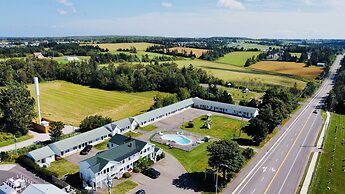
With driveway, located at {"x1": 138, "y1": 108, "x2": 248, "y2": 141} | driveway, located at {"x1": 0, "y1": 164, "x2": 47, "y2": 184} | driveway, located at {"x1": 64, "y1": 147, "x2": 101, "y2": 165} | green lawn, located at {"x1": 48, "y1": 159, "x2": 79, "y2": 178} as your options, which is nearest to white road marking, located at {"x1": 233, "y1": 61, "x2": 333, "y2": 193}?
driveway, located at {"x1": 138, "y1": 108, "x2": 248, "y2": 141}

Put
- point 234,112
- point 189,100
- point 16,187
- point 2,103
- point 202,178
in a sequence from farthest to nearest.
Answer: point 189,100, point 234,112, point 2,103, point 202,178, point 16,187

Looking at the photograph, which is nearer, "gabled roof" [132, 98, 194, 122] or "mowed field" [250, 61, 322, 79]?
"gabled roof" [132, 98, 194, 122]

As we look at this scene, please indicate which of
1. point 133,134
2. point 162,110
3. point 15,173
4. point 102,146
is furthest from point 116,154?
point 162,110

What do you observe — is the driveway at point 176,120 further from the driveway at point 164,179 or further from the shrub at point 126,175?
the shrub at point 126,175

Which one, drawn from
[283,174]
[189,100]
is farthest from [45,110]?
[283,174]

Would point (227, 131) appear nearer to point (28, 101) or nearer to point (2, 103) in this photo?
point (28, 101)

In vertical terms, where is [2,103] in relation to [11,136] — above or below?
above

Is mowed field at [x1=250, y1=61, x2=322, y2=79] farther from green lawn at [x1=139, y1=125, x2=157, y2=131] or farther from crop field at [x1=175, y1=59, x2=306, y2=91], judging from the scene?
green lawn at [x1=139, y1=125, x2=157, y2=131]
